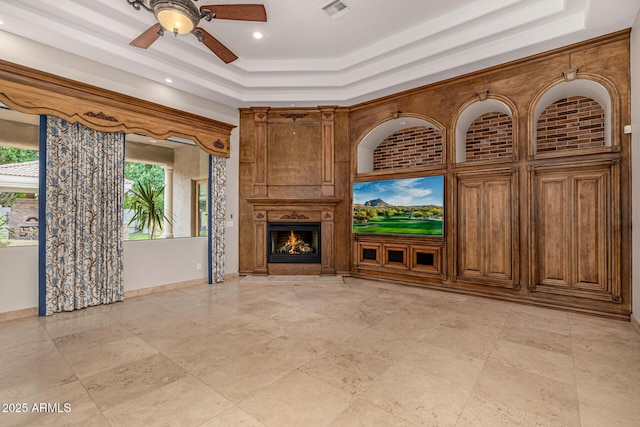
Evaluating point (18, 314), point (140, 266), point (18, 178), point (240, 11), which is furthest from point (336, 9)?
point (18, 314)


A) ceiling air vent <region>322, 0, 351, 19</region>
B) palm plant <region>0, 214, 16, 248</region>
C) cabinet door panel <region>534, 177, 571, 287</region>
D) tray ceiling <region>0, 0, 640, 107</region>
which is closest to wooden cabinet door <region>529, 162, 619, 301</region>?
cabinet door panel <region>534, 177, 571, 287</region>

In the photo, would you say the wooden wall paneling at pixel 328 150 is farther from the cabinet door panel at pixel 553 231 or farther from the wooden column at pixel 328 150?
the cabinet door panel at pixel 553 231

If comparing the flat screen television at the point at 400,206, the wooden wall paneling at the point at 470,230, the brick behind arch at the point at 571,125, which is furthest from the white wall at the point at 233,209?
the brick behind arch at the point at 571,125

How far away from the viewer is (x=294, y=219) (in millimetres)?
5902

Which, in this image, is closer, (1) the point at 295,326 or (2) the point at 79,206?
(1) the point at 295,326

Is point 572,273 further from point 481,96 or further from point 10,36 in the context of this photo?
point 10,36

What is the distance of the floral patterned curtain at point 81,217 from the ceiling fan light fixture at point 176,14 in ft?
7.41

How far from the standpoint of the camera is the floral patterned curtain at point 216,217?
17.9ft

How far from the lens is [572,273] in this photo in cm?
384

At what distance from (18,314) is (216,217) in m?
2.81

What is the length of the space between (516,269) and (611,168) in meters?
1.63

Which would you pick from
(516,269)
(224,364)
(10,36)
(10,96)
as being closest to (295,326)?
(224,364)

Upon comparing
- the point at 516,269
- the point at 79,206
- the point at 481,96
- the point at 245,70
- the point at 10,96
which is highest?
the point at 245,70

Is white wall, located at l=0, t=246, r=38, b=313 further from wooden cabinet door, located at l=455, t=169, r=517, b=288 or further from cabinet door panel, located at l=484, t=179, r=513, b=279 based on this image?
cabinet door panel, located at l=484, t=179, r=513, b=279
